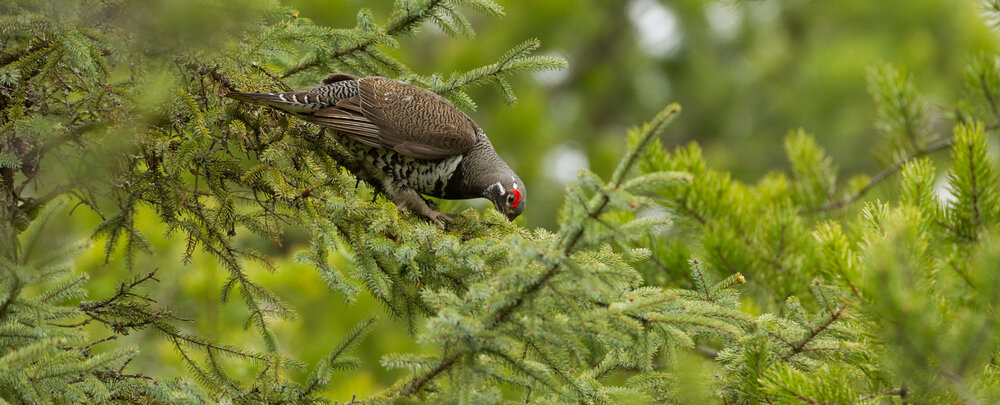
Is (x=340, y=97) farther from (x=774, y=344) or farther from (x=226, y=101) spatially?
(x=774, y=344)

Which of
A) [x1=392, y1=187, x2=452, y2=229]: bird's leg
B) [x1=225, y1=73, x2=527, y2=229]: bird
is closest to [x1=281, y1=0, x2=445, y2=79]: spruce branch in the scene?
[x1=225, y1=73, x2=527, y2=229]: bird

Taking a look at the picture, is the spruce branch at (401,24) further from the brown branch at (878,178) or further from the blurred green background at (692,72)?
the blurred green background at (692,72)

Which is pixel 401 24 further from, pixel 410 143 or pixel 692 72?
pixel 692 72

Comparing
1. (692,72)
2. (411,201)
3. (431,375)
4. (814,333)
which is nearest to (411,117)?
(411,201)

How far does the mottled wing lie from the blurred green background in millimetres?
5154

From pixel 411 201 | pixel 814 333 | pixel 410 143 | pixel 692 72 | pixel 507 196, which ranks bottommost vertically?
pixel 814 333

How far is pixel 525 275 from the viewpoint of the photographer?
2057 millimetres

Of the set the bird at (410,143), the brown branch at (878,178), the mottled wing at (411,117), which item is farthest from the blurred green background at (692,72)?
the brown branch at (878,178)

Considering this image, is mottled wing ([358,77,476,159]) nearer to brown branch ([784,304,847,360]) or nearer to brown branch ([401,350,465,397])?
brown branch ([401,350,465,397])

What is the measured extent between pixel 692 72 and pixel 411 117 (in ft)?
39.1

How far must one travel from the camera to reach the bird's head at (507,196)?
14.7 feet

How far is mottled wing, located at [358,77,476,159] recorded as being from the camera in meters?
4.29

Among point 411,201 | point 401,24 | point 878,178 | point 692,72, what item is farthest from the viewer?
point 692,72

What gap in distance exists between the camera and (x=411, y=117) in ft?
14.1
